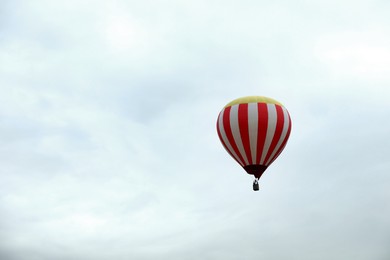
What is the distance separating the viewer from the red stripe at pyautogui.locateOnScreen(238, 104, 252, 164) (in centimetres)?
6675

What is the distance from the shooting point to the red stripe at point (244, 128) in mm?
66750

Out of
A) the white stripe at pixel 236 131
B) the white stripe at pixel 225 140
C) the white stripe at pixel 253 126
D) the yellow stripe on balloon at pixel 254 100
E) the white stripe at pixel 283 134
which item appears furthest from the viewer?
the white stripe at pixel 225 140

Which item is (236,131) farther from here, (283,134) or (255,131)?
(283,134)

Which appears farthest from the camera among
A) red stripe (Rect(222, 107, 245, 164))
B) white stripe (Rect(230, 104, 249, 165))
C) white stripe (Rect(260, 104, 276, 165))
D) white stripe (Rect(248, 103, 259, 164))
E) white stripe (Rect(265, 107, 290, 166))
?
white stripe (Rect(265, 107, 290, 166))

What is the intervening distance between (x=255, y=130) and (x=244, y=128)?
883mm

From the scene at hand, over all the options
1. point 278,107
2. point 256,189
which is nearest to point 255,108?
point 278,107

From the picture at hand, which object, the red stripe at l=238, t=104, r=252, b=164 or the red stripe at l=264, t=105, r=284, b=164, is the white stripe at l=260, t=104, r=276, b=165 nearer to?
the red stripe at l=264, t=105, r=284, b=164

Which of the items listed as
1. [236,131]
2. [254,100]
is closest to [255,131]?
[236,131]

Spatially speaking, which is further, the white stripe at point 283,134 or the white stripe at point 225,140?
the white stripe at point 225,140

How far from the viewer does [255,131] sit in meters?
66.6

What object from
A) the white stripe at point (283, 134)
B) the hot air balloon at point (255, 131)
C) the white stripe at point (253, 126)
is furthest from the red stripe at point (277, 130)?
the white stripe at point (253, 126)

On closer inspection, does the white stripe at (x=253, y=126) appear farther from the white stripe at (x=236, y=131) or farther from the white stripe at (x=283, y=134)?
the white stripe at (x=283, y=134)

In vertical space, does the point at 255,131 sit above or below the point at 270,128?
below

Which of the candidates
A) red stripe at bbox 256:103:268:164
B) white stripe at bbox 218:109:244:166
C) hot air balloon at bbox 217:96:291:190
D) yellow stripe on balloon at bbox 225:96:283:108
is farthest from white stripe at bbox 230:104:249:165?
red stripe at bbox 256:103:268:164
